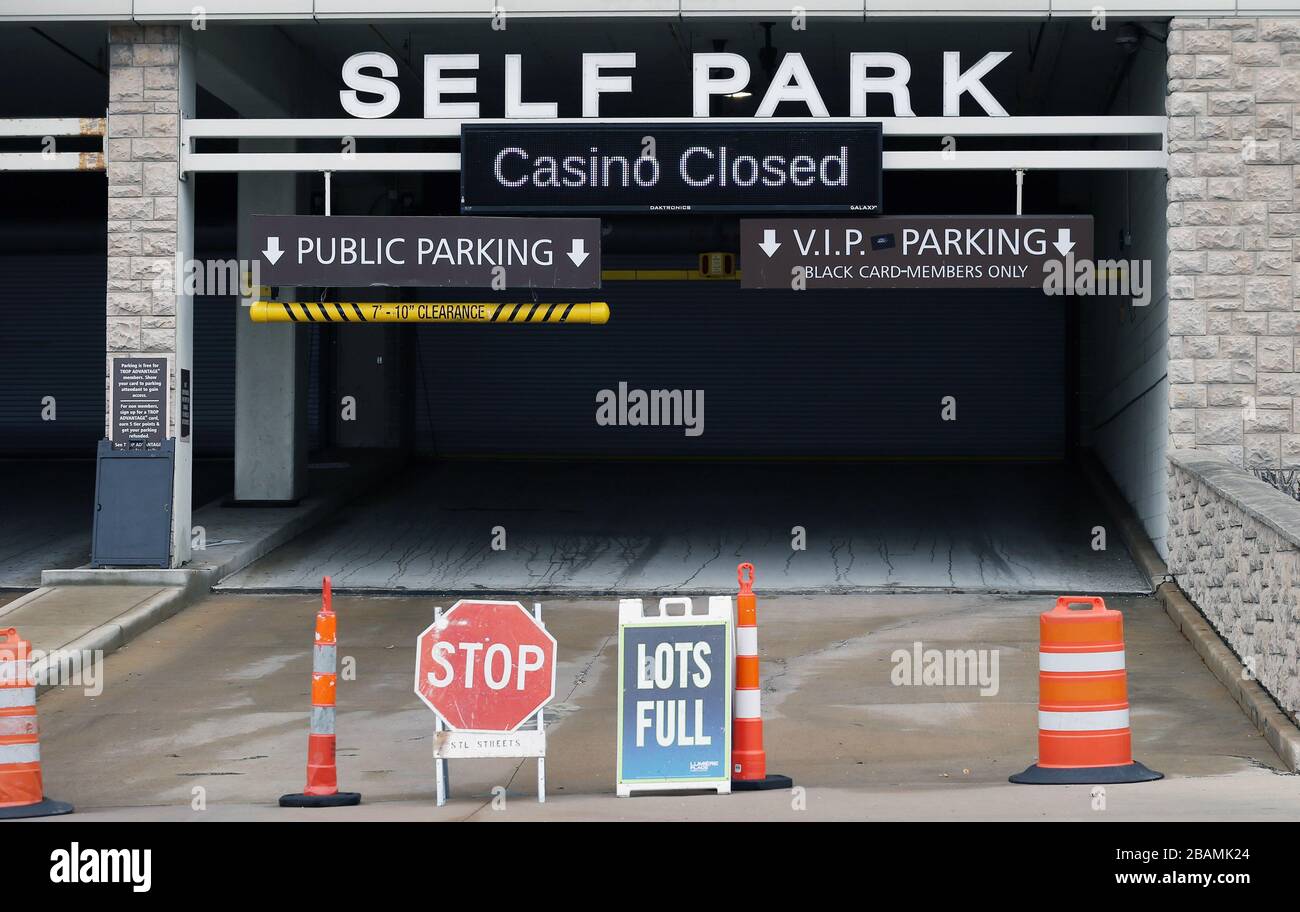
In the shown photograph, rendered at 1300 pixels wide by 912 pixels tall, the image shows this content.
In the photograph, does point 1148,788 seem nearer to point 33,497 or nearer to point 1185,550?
point 1185,550

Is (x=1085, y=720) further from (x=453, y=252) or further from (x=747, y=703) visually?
(x=453, y=252)

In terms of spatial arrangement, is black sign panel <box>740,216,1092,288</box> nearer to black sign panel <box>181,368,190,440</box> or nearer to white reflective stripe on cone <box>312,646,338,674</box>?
black sign panel <box>181,368,190,440</box>

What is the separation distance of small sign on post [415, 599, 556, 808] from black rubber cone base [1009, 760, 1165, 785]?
8.12 feet

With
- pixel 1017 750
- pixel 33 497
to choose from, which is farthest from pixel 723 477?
pixel 1017 750

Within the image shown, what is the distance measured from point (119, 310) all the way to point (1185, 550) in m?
9.53

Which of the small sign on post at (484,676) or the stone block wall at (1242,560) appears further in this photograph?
the stone block wall at (1242,560)

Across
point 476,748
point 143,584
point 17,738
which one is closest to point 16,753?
point 17,738

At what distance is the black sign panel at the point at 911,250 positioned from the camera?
14281 mm

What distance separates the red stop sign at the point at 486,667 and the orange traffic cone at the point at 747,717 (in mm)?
963

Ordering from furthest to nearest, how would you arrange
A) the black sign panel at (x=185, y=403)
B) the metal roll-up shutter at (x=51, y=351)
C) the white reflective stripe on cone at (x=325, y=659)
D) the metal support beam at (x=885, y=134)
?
the metal roll-up shutter at (x=51, y=351)
the black sign panel at (x=185, y=403)
the metal support beam at (x=885, y=134)
the white reflective stripe on cone at (x=325, y=659)

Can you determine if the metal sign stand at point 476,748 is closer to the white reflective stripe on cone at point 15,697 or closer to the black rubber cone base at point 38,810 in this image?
the black rubber cone base at point 38,810

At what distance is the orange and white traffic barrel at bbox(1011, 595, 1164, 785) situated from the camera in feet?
26.2

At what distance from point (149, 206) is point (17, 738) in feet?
25.5

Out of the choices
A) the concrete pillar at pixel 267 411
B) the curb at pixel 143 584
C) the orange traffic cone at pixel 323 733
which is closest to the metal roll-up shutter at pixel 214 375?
the concrete pillar at pixel 267 411
